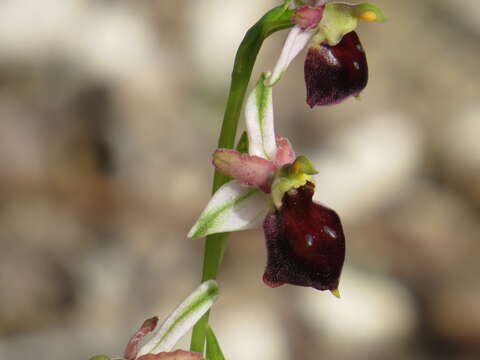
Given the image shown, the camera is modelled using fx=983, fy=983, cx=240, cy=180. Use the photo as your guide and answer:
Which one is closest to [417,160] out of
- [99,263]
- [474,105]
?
[474,105]

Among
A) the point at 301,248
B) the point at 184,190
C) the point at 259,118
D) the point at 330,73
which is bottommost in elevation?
the point at 184,190

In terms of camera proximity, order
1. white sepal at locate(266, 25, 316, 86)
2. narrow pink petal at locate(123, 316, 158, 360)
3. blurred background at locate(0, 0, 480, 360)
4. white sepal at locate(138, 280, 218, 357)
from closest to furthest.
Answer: white sepal at locate(266, 25, 316, 86) → white sepal at locate(138, 280, 218, 357) → narrow pink petal at locate(123, 316, 158, 360) → blurred background at locate(0, 0, 480, 360)

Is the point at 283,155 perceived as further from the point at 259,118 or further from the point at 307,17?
the point at 307,17

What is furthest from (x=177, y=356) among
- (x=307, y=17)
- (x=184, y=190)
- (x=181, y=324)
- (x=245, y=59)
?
(x=184, y=190)

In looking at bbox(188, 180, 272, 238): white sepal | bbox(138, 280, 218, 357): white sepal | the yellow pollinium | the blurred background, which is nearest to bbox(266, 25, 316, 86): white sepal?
the yellow pollinium

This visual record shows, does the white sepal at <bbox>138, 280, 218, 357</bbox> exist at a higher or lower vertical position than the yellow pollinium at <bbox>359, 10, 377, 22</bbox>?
lower

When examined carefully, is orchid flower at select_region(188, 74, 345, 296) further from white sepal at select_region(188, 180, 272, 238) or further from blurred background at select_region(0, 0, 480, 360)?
blurred background at select_region(0, 0, 480, 360)

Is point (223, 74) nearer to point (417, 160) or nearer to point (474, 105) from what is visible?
point (417, 160)
